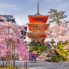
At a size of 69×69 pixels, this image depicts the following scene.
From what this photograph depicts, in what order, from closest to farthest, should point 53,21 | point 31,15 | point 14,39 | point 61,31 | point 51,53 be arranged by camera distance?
point 14,39, point 61,31, point 51,53, point 31,15, point 53,21

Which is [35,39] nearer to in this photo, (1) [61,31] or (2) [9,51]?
(1) [61,31]

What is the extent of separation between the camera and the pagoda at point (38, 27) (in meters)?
63.0

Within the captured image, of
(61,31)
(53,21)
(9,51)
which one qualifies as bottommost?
(9,51)

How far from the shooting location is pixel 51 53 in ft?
158

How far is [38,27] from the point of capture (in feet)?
211

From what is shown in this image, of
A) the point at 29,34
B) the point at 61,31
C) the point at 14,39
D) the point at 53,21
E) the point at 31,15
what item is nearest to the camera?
the point at 14,39

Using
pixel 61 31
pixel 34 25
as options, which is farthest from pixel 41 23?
pixel 61 31

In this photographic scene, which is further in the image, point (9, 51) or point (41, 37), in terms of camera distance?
point (41, 37)

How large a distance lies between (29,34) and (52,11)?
21016 mm

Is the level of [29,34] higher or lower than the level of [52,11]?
lower

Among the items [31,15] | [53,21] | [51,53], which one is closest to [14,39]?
[51,53]

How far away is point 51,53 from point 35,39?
14713mm

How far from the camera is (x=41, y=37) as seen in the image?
6344 centimetres

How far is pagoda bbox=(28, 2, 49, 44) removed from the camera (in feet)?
207
